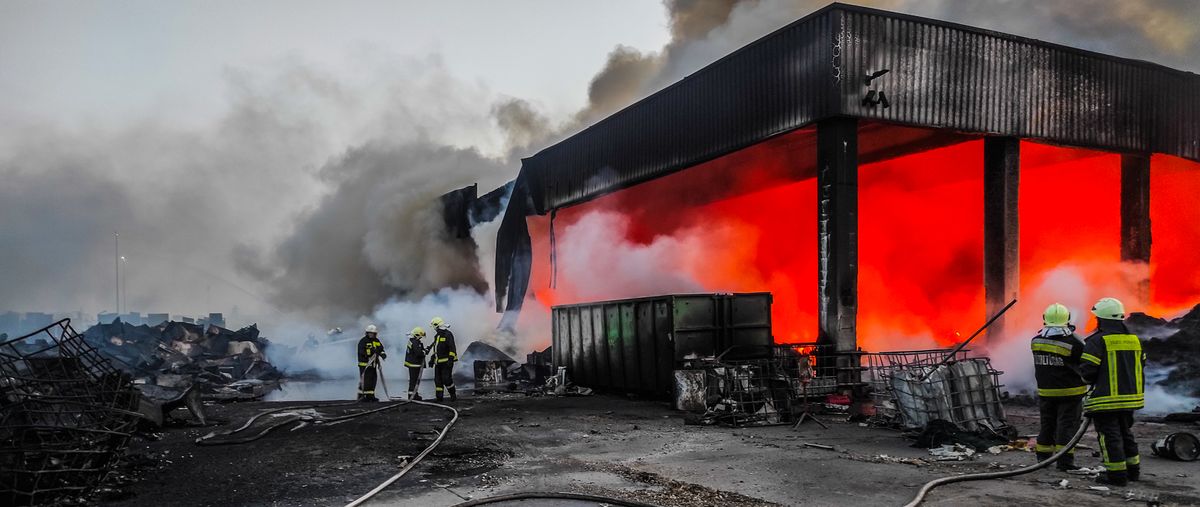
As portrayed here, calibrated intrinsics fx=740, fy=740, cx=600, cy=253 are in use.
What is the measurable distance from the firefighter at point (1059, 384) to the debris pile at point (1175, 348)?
6351 millimetres

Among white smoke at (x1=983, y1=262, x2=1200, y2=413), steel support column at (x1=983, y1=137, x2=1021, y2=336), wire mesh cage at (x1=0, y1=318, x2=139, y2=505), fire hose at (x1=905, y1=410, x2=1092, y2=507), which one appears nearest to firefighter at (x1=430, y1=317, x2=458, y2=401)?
wire mesh cage at (x1=0, y1=318, x2=139, y2=505)

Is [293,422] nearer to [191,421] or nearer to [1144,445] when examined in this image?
[191,421]

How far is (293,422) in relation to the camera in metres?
10.5

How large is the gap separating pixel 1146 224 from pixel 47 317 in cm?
4104

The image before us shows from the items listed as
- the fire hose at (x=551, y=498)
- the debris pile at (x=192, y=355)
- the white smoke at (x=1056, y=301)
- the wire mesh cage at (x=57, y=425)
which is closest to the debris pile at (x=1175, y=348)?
the white smoke at (x=1056, y=301)

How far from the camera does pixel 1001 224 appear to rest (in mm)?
14945

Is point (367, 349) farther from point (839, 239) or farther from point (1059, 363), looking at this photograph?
point (1059, 363)

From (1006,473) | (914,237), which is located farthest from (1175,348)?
(1006,473)

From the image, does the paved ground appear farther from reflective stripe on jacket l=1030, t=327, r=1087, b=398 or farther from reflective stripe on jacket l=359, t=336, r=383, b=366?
reflective stripe on jacket l=359, t=336, r=383, b=366

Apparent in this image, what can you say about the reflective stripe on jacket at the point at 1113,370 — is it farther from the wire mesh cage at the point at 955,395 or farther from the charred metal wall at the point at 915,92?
the charred metal wall at the point at 915,92

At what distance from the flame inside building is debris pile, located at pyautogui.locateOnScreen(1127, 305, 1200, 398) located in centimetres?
190

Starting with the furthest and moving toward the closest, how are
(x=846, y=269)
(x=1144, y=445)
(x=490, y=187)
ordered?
(x=490, y=187) < (x=846, y=269) < (x=1144, y=445)

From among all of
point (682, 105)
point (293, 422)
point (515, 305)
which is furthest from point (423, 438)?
point (515, 305)

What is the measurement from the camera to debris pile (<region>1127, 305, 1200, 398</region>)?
1186 cm
